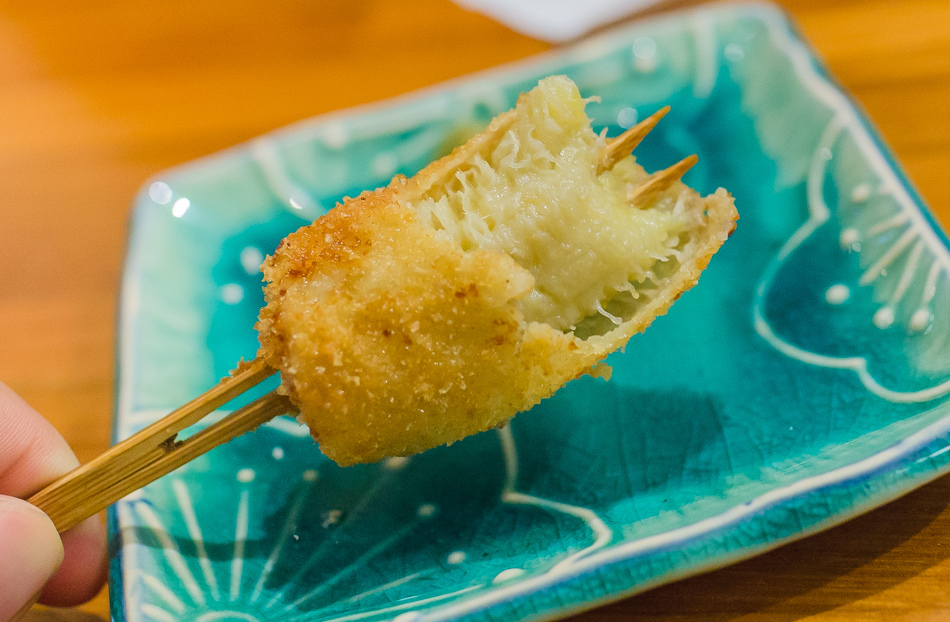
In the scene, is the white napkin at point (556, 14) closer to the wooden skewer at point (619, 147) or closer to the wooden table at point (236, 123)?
the wooden table at point (236, 123)

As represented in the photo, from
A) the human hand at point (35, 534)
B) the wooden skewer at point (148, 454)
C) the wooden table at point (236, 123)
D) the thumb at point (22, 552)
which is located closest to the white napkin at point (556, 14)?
the wooden table at point (236, 123)

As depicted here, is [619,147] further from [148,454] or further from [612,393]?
[148,454]

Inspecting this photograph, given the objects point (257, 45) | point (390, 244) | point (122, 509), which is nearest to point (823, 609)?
point (390, 244)

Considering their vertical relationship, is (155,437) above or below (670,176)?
below

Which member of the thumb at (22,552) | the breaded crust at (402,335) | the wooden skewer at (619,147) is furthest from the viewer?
the wooden skewer at (619,147)

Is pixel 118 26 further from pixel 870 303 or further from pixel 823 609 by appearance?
pixel 823 609
